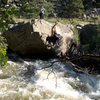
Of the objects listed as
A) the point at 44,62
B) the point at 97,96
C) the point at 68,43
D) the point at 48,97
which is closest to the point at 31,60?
the point at 44,62

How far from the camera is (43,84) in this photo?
7723 millimetres

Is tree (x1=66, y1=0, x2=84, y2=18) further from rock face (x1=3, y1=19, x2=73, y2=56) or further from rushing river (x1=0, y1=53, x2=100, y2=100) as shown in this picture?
rushing river (x1=0, y1=53, x2=100, y2=100)

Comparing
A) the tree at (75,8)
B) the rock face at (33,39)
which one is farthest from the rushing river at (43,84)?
the tree at (75,8)

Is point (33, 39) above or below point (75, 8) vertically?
below

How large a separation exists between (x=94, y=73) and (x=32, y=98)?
4.83m

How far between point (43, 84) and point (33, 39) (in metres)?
3.73

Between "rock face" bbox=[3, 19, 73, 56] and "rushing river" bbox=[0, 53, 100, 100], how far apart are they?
54.0 inches

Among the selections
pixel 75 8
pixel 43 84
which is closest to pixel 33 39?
pixel 43 84

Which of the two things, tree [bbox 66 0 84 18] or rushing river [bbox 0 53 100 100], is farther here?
tree [bbox 66 0 84 18]

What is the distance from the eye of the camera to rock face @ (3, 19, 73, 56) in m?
10.2

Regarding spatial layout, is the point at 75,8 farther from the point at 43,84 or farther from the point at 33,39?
the point at 43,84

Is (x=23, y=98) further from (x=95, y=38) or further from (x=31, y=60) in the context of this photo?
(x=95, y=38)

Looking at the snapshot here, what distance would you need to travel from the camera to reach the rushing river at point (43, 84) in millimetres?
6677

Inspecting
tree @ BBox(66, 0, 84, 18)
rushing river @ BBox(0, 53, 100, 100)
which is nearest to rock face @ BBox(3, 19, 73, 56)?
rushing river @ BBox(0, 53, 100, 100)
